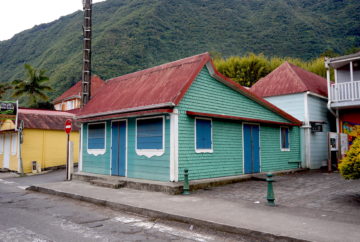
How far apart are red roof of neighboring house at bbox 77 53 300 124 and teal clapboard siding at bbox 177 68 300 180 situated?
0.37 meters

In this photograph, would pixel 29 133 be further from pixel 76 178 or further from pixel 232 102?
pixel 232 102

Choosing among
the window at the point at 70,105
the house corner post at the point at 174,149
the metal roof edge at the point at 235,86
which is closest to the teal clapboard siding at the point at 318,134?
the metal roof edge at the point at 235,86

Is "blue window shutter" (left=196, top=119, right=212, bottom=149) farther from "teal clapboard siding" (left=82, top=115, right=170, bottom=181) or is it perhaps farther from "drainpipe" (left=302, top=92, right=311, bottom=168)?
"drainpipe" (left=302, top=92, right=311, bottom=168)

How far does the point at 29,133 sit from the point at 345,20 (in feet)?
241

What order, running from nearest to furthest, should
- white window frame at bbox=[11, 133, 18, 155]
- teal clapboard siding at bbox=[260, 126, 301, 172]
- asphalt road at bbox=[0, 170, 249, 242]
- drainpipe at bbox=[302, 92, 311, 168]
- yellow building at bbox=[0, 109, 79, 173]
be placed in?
asphalt road at bbox=[0, 170, 249, 242] → teal clapboard siding at bbox=[260, 126, 301, 172] → drainpipe at bbox=[302, 92, 311, 168] → yellow building at bbox=[0, 109, 79, 173] → white window frame at bbox=[11, 133, 18, 155]

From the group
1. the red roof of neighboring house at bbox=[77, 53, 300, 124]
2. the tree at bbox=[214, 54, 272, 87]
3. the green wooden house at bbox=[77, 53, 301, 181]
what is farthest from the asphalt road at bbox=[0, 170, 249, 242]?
the tree at bbox=[214, 54, 272, 87]

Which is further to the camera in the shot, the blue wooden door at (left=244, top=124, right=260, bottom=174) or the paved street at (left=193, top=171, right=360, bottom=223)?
the blue wooden door at (left=244, top=124, right=260, bottom=174)

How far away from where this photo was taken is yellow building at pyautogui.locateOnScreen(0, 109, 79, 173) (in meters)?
20.8

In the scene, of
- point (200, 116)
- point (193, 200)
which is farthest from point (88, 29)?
point (193, 200)

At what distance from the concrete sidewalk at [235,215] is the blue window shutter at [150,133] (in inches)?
69.7

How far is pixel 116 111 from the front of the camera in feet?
40.3

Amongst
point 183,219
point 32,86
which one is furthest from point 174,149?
point 32,86

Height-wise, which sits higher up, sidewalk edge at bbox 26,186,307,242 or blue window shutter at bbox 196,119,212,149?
blue window shutter at bbox 196,119,212,149

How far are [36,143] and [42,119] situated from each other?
1913 mm
